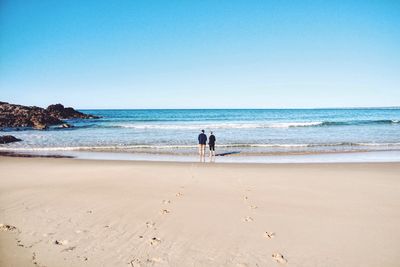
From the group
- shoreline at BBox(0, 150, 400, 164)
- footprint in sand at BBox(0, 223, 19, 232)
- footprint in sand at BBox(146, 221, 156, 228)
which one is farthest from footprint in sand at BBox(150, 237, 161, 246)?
shoreline at BBox(0, 150, 400, 164)

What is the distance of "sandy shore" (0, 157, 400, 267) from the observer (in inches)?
181

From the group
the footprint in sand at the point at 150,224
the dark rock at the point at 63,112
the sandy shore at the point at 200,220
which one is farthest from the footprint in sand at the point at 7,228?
the dark rock at the point at 63,112

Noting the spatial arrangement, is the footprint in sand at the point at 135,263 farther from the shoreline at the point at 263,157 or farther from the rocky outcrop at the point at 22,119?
the rocky outcrop at the point at 22,119

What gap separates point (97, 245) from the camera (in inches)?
193

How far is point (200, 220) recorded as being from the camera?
6121mm

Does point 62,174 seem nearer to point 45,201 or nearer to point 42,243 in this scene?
point 45,201

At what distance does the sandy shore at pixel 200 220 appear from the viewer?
4.60 m

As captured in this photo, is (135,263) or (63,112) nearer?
(135,263)

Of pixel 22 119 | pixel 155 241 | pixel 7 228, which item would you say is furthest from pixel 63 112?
pixel 155 241

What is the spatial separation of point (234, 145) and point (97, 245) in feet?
57.6

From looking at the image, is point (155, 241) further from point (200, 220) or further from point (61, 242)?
point (61, 242)

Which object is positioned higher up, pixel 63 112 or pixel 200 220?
pixel 63 112

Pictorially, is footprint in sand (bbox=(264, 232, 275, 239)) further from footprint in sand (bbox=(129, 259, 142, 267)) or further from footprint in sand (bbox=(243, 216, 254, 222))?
footprint in sand (bbox=(129, 259, 142, 267))

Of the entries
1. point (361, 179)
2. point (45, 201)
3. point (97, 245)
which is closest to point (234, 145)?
point (361, 179)
